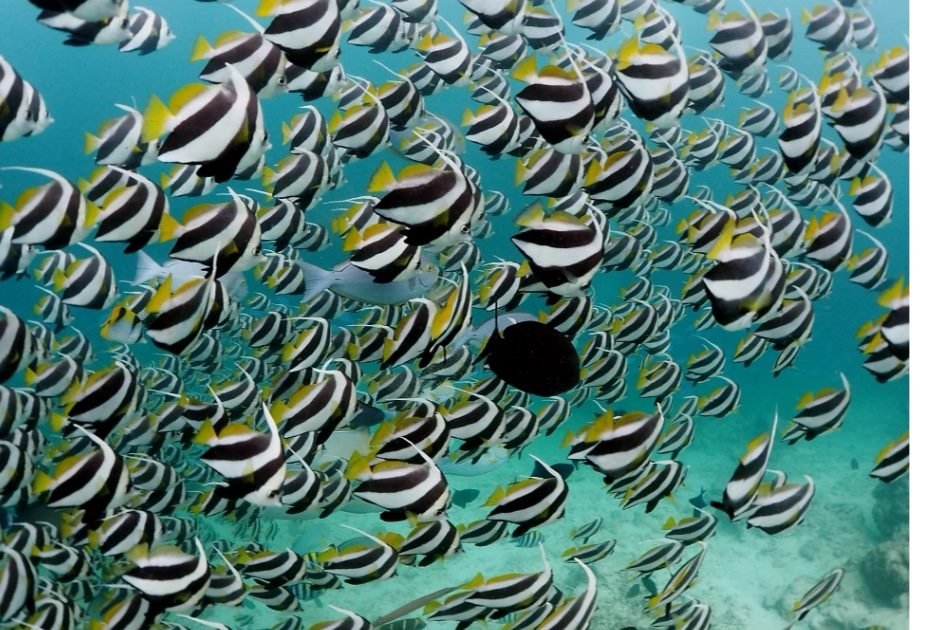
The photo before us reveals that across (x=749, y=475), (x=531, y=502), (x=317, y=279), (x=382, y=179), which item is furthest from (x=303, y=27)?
(x=749, y=475)

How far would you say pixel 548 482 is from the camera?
3252 mm

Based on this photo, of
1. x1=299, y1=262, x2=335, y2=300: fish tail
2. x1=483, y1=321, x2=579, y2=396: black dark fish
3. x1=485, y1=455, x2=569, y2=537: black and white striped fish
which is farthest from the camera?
x1=299, y1=262, x2=335, y2=300: fish tail

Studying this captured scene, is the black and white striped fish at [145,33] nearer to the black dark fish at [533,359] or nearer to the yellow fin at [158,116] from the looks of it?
the yellow fin at [158,116]

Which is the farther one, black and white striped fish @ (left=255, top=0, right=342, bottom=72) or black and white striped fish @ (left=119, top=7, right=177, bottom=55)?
black and white striped fish @ (left=119, top=7, right=177, bottom=55)

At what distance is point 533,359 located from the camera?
136 inches

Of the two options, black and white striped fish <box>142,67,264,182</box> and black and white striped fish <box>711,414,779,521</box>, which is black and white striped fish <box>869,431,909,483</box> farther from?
black and white striped fish <box>142,67,264,182</box>

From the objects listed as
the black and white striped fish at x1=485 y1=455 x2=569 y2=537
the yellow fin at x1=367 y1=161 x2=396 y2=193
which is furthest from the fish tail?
the black and white striped fish at x1=485 y1=455 x2=569 y2=537

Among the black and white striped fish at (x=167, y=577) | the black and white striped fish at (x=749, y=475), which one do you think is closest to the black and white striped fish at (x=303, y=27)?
the black and white striped fish at (x=167, y=577)

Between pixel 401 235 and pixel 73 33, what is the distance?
195 cm

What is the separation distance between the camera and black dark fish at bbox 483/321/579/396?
3.44m

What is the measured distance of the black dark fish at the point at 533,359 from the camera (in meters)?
3.44

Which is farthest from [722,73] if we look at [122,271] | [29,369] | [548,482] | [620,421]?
[122,271]

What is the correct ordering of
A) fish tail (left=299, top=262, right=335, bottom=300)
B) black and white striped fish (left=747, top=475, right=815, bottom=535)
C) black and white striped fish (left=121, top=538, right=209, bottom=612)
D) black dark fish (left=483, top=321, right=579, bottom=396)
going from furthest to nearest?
1. fish tail (left=299, top=262, right=335, bottom=300)
2. black and white striped fish (left=747, top=475, right=815, bottom=535)
3. black dark fish (left=483, top=321, right=579, bottom=396)
4. black and white striped fish (left=121, top=538, right=209, bottom=612)

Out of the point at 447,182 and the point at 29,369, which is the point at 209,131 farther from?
the point at 29,369
